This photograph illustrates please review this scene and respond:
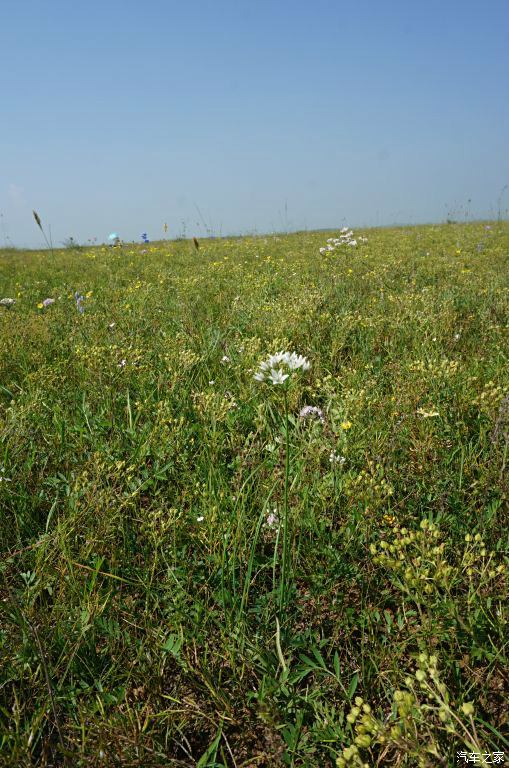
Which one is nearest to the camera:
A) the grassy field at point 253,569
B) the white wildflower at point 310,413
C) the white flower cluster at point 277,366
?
the grassy field at point 253,569

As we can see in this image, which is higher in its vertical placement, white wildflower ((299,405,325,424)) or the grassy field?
white wildflower ((299,405,325,424))

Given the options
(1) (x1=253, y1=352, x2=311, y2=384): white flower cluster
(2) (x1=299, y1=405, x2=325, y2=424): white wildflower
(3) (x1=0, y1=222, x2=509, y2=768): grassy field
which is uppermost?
(1) (x1=253, y1=352, x2=311, y2=384): white flower cluster

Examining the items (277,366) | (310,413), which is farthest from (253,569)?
(310,413)

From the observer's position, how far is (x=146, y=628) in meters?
1.56

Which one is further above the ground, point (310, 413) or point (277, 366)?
point (277, 366)

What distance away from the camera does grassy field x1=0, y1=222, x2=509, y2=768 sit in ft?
4.37

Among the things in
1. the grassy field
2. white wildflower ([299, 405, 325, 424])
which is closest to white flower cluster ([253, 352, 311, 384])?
the grassy field

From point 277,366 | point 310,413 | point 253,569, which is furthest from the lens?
point 310,413

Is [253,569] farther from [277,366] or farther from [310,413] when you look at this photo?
[310,413]

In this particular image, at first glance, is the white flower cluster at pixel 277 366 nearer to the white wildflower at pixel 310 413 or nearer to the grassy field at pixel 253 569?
the grassy field at pixel 253 569

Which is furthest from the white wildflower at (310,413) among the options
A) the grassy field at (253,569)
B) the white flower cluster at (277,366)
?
the white flower cluster at (277,366)

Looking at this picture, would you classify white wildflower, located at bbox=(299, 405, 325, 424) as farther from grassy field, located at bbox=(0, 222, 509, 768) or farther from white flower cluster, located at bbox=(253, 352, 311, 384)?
white flower cluster, located at bbox=(253, 352, 311, 384)

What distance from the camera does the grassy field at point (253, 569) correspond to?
4.37 ft

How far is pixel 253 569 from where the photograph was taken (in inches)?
73.1
